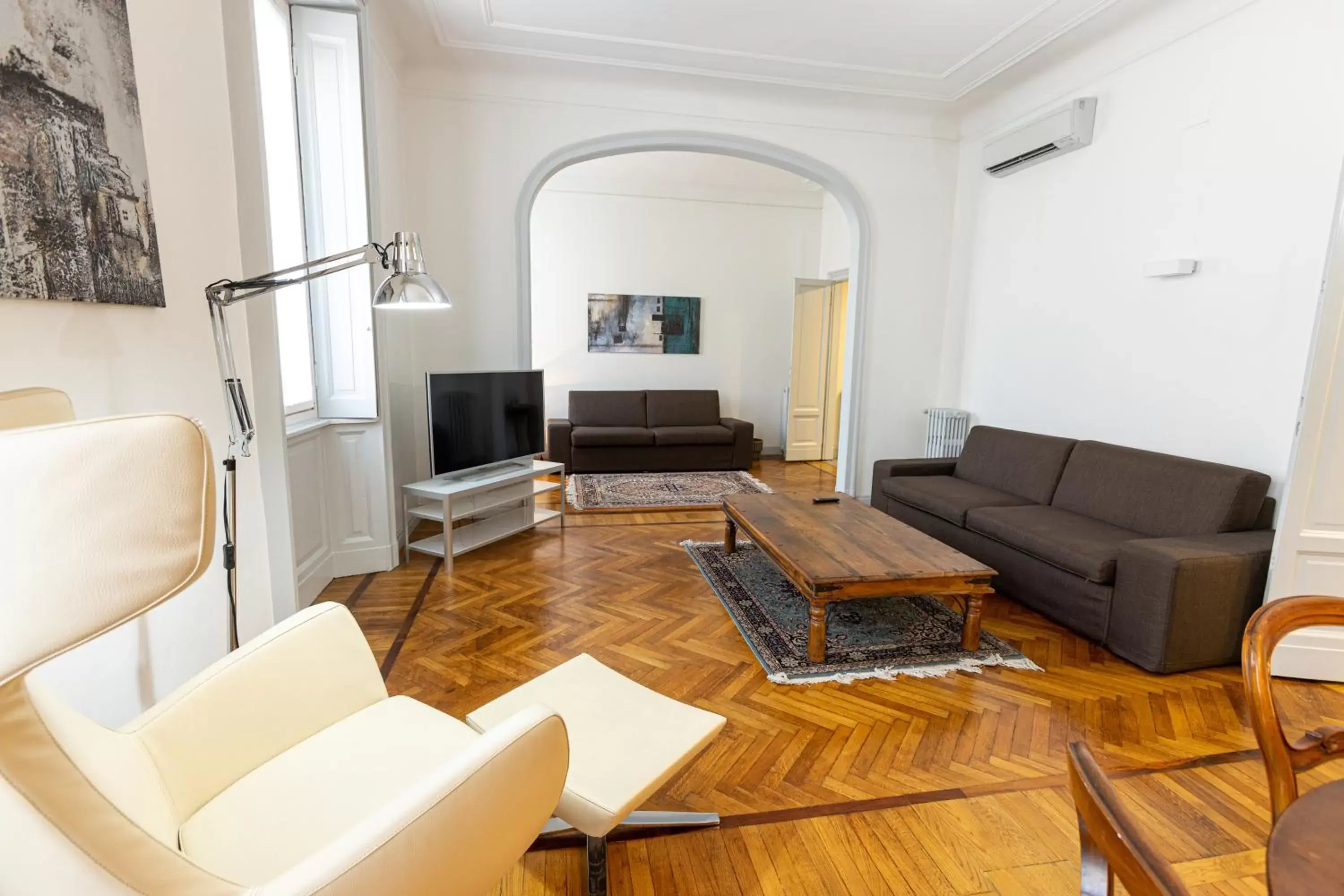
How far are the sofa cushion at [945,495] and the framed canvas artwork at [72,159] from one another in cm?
367

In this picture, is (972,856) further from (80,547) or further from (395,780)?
(80,547)

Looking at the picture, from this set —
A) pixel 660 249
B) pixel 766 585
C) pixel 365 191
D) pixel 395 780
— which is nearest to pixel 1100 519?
pixel 766 585

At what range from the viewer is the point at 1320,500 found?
233 cm

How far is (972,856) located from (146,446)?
6.34 ft

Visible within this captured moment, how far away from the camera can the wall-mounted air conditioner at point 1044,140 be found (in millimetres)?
3777

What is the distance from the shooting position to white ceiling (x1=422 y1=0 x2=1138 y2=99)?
3410 millimetres

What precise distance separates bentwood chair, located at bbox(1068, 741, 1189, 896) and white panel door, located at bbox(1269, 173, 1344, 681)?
2.60 m

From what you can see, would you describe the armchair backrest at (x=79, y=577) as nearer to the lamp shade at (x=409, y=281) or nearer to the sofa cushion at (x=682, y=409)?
the lamp shade at (x=409, y=281)

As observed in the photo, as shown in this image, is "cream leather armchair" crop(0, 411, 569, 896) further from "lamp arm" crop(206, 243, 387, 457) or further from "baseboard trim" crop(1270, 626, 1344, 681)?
"baseboard trim" crop(1270, 626, 1344, 681)

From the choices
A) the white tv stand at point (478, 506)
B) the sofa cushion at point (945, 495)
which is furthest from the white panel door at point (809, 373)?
the white tv stand at point (478, 506)

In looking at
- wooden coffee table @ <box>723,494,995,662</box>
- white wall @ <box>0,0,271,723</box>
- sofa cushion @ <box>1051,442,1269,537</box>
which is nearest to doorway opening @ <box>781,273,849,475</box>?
sofa cushion @ <box>1051,442,1269,537</box>

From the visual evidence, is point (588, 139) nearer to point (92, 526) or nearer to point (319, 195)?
point (319, 195)

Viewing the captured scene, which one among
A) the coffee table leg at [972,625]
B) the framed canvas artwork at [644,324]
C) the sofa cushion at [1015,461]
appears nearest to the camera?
the coffee table leg at [972,625]

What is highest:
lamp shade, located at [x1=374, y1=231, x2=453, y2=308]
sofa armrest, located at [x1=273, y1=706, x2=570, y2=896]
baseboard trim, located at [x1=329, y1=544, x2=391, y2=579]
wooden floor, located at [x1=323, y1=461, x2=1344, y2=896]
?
lamp shade, located at [x1=374, y1=231, x2=453, y2=308]
